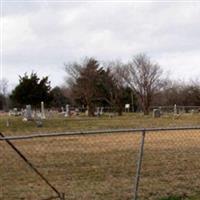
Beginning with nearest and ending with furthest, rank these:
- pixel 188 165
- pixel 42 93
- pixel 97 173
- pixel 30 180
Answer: pixel 30 180 < pixel 97 173 < pixel 188 165 < pixel 42 93

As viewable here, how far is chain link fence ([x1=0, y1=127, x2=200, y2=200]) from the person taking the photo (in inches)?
359

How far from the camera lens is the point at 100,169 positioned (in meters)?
12.4

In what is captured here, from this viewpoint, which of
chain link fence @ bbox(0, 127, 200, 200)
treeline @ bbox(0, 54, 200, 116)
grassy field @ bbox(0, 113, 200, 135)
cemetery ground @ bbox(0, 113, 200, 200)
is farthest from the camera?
treeline @ bbox(0, 54, 200, 116)

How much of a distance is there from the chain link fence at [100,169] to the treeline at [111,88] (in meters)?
61.5

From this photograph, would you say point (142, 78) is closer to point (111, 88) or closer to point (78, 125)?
point (111, 88)

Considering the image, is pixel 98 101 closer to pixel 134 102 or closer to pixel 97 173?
pixel 134 102

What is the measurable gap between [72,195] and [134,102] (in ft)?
283

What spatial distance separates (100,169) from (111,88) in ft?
245

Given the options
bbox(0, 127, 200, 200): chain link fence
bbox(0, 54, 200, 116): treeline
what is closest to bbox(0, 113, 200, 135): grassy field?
Answer: bbox(0, 127, 200, 200): chain link fence

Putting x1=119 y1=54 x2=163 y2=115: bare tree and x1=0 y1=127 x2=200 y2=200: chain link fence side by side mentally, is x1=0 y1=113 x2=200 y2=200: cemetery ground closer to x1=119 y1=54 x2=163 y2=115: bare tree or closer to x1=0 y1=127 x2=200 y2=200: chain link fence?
x1=0 y1=127 x2=200 y2=200: chain link fence

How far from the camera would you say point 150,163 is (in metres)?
13.4

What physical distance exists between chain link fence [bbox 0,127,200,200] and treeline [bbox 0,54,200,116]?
61537 millimetres

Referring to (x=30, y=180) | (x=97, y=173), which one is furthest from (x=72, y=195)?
(x=97, y=173)

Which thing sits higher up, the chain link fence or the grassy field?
the grassy field
